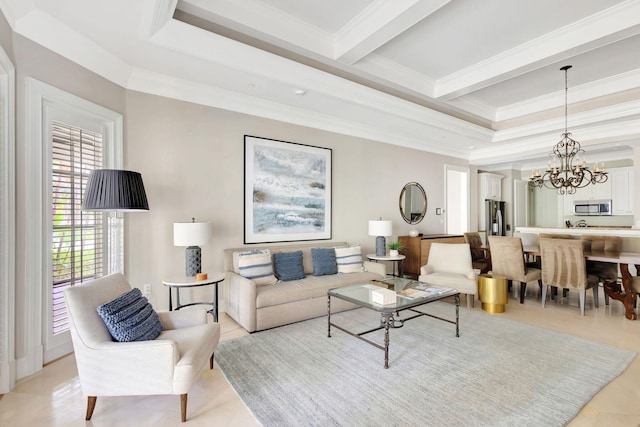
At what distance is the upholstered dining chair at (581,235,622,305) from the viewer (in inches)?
164

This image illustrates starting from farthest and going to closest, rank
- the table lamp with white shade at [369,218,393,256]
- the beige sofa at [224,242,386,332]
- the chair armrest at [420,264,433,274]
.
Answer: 1. the table lamp with white shade at [369,218,393,256]
2. the chair armrest at [420,264,433,274]
3. the beige sofa at [224,242,386,332]

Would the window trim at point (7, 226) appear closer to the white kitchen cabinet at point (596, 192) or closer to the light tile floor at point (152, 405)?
the light tile floor at point (152, 405)

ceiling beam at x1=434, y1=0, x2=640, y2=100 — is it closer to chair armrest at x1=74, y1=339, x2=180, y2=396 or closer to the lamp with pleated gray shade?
the lamp with pleated gray shade

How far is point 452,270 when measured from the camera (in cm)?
431

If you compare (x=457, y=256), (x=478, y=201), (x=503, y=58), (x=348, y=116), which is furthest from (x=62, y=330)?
(x=478, y=201)

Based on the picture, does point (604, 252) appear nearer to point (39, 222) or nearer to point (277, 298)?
point (277, 298)

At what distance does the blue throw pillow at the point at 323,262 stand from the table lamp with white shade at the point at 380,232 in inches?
36.1

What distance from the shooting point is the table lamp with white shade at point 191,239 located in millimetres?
3059

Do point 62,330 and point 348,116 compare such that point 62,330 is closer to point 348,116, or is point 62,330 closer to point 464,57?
point 348,116

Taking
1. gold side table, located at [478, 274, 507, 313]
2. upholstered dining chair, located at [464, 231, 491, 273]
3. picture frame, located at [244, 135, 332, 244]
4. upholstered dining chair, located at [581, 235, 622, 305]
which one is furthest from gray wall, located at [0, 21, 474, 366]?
upholstered dining chair, located at [581, 235, 622, 305]

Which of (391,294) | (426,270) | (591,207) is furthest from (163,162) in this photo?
(591,207)

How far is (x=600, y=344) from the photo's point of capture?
2.92 m

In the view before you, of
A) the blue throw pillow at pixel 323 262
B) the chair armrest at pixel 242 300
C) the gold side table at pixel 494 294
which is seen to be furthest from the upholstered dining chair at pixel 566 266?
the chair armrest at pixel 242 300

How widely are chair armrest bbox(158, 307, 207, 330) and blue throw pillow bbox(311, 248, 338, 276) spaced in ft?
6.05
